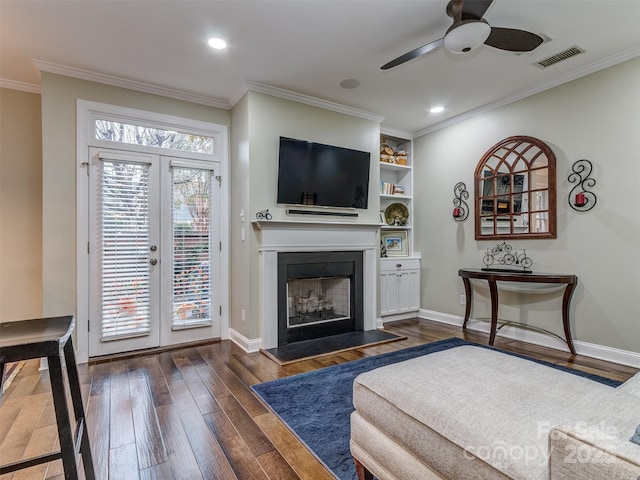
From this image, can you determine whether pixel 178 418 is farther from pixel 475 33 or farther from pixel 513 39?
pixel 513 39

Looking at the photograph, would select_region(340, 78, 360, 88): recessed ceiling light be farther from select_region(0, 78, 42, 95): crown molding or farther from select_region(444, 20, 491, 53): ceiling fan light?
select_region(0, 78, 42, 95): crown molding

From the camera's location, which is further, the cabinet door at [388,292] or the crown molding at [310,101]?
the cabinet door at [388,292]

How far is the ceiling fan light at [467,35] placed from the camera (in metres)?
2.02

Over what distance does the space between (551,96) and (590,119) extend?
1.58ft

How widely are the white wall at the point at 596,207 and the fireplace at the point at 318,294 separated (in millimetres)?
1531

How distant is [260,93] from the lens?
138 inches

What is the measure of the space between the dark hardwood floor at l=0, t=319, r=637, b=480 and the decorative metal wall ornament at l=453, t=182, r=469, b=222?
172cm

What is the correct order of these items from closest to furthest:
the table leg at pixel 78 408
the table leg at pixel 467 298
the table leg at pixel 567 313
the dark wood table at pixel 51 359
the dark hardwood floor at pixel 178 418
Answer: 1. the dark wood table at pixel 51 359
2. the table leg at pixel 78 408
3. the dark hardwood floor at pixel 178 418
4. the table leg at pixel 567 313
5. the table leg at pixel 467 298

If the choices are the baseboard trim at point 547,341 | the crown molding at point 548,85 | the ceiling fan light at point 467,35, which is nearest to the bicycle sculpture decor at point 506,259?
the baseboard trim at point 547,341

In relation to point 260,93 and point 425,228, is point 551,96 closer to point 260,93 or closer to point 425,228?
point 425,228

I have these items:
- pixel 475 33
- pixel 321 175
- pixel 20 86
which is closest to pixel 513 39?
pixel 475 33

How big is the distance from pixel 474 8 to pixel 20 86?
4.18 m

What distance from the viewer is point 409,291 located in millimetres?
4781

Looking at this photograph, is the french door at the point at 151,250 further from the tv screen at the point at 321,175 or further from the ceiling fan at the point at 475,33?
the ceiling fan at the point at 475,33
